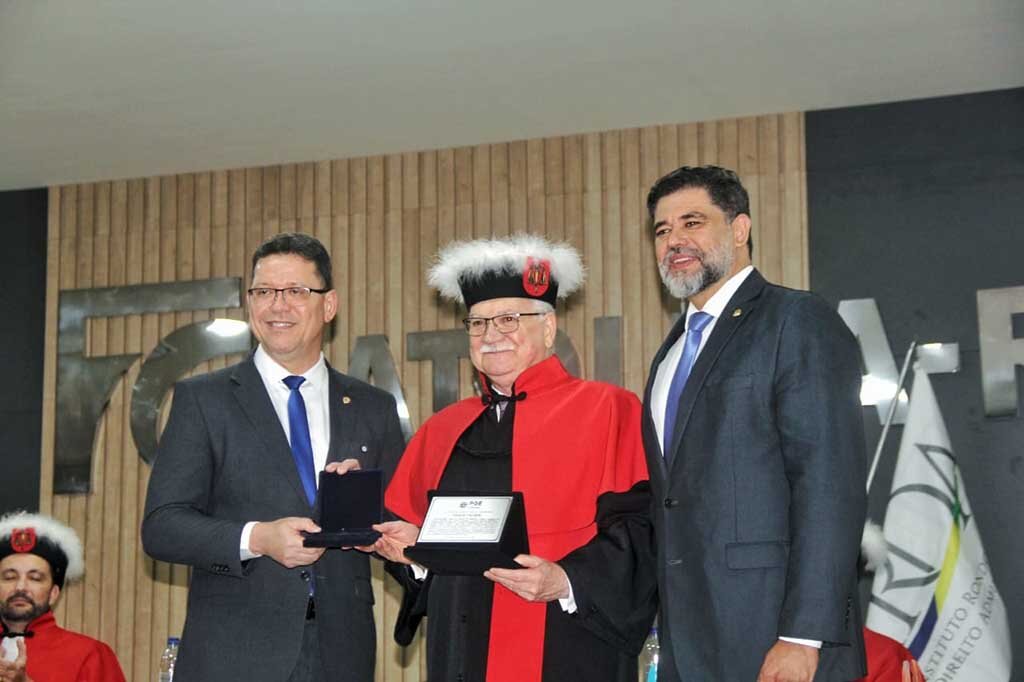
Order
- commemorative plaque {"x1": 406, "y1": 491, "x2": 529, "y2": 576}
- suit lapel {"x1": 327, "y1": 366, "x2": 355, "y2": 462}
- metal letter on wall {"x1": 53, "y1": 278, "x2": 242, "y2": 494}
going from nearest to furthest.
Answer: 1. commemorative plaque {"x1": 406, "y1": 491, "x2": 529, "y2": 576}
2. suit lapel {"x1": 327, "y1": 366, "x2": 355, "y2": 462}
3. metal letter on wall {"x1": 53, "y1": 278, "x2": 242, "y2": 494}

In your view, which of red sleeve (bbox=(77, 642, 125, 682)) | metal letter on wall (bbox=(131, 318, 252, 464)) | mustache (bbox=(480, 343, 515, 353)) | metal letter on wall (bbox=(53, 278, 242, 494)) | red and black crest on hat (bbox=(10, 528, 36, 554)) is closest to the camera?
mustache (bbox=(480, 343, 515, 353))

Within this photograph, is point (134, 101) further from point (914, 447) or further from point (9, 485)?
point (914, 447)

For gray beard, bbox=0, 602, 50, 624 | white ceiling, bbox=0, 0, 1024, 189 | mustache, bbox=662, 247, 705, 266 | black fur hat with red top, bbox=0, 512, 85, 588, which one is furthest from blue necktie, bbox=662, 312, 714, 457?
black fur hat with red top, bbox=0, 512, 85, 588

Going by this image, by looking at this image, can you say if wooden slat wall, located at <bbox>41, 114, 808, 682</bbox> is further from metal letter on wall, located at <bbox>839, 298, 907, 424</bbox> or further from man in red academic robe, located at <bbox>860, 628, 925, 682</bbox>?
man in red academic robe, located at <bbox>860, 628, 925, 682</bbox>

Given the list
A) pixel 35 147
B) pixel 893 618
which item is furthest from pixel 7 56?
pixel 893 618

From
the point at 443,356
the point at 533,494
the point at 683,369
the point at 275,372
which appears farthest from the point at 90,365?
the point at 683,369

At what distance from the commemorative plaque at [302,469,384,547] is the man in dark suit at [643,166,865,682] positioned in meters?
0.66

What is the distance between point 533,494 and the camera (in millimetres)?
3275

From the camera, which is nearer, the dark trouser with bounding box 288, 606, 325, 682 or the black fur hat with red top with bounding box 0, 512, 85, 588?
the dark trouser with bounding box 288, 606, 325, 682

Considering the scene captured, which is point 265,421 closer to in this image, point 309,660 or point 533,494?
point 309,660

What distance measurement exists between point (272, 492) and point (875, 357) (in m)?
3.88

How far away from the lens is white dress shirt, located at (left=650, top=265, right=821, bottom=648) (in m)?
3.17

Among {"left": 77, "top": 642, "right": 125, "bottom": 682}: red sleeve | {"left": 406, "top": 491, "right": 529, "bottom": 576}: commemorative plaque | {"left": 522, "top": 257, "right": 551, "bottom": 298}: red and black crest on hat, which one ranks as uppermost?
{"left": 522, "top": 257, "right": 551, "bottom": 298}: red and black crest on hat

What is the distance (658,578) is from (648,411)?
38 cm
